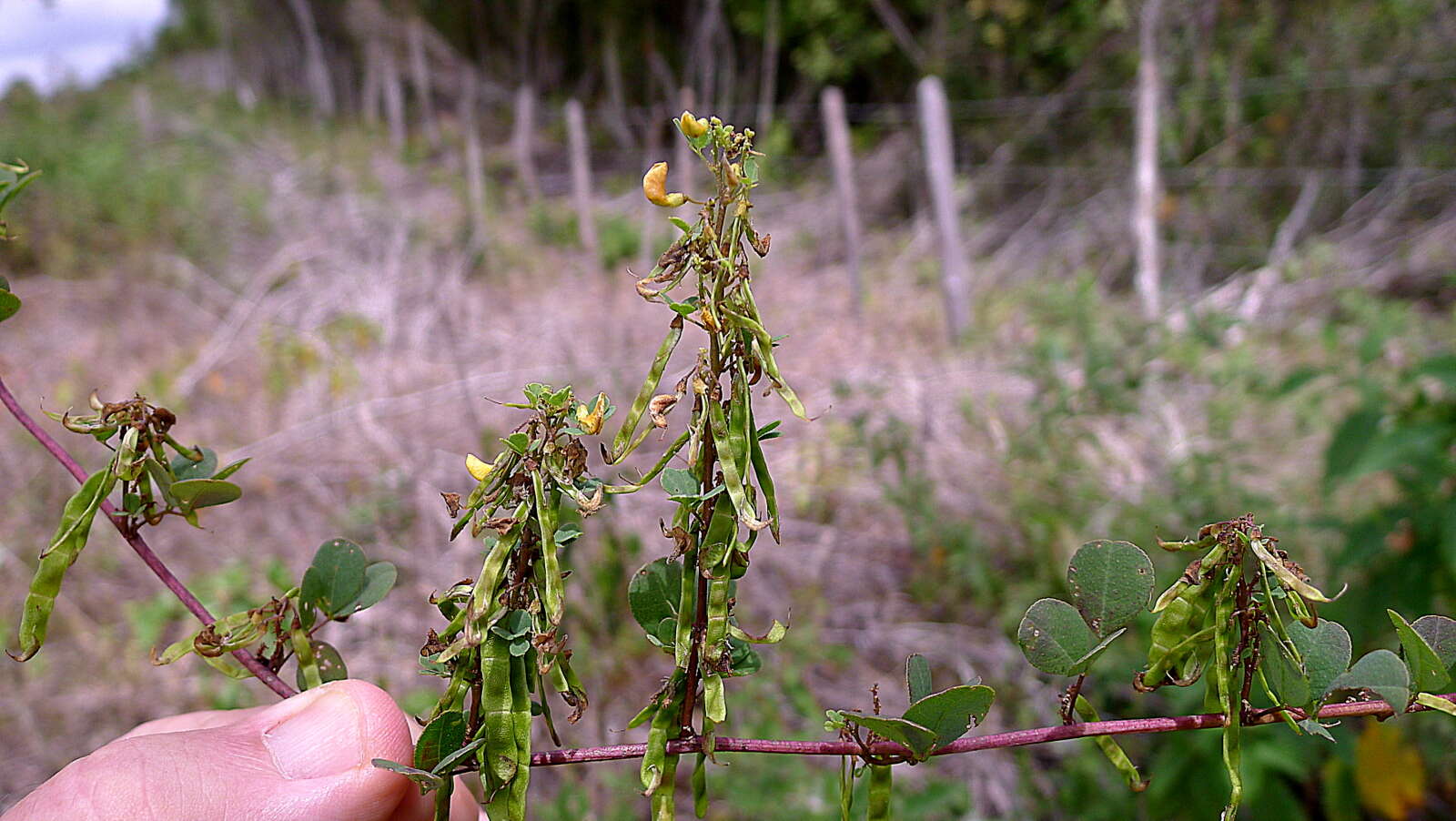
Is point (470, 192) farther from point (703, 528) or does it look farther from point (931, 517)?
point (703, 528)

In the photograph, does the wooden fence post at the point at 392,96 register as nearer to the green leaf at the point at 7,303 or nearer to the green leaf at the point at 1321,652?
the green leaf at the point at 7,303

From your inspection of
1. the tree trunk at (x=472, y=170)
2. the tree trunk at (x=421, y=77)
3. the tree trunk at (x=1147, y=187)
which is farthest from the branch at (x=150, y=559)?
the tree trunk at (x=421, y=77)

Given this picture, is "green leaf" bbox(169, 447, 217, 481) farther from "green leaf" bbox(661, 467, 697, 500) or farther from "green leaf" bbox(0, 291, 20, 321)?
"green leaf" bbox(661, 467, 697, 500)

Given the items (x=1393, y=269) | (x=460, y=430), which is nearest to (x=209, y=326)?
(x=460, y=430)

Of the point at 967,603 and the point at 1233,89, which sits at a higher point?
the point at 1233,89

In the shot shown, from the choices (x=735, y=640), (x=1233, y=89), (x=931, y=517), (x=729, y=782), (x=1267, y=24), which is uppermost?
(x=1267, y=24)

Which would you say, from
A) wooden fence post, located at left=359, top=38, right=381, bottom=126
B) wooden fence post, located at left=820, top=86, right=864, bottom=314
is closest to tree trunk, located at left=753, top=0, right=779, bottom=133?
wooden fence post, located at left=820, top=86, right=864, bottom=314
